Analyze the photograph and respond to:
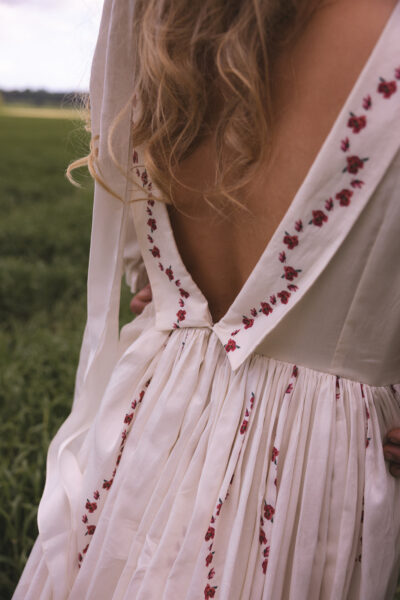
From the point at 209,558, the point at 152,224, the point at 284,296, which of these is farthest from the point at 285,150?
the point at 209,558

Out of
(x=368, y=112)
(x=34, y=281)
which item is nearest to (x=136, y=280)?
(x=368, y=112)

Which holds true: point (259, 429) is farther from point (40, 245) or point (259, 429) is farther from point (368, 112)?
point (40, 245)

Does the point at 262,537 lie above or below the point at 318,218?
below

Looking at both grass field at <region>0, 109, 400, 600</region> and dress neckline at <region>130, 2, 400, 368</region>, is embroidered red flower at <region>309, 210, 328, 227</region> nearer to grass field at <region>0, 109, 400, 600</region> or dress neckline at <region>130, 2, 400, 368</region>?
dress neckline at <region>130, 2, 400, 368</region>

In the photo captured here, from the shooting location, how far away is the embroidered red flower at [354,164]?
87cm

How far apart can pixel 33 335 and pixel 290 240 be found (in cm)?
303

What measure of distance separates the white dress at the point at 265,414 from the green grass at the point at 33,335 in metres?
0.46

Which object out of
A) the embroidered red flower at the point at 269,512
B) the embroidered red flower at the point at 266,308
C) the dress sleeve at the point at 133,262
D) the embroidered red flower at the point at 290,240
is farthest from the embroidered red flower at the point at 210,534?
the dress sleeve at the point at 133,262

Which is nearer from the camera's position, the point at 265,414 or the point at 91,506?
the point at 265,414

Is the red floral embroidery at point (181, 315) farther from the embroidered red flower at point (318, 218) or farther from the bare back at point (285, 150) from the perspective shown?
the embroidered red flower at point (318, 218)

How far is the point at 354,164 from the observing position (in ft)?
2.86

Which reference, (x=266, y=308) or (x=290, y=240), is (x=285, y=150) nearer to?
(x=290, y=240)

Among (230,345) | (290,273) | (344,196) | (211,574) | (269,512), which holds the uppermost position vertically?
(344,196)

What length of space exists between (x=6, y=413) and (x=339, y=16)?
264 centimetres
